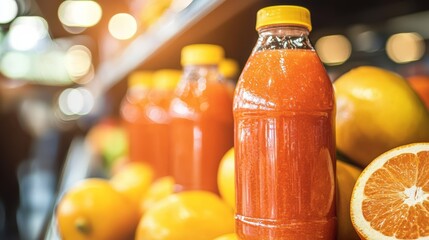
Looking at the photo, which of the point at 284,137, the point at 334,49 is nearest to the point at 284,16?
the point at 284,137

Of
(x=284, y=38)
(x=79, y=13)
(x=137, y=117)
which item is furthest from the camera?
(x=79, y=13)

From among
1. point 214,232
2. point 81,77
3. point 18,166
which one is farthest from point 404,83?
point 81,77

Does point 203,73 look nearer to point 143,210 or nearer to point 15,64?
point 143,210

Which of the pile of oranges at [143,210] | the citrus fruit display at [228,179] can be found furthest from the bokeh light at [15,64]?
the citrus fruit display at [228,179]

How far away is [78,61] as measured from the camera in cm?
1206

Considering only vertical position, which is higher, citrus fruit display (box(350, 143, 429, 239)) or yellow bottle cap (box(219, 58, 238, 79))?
yellow bottle cap (box(219, 58, 238, 79))

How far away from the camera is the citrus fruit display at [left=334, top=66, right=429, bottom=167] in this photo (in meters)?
0.80

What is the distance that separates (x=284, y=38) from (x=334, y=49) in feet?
7.33

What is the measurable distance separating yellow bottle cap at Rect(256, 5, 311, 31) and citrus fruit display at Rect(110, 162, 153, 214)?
2.78 ft

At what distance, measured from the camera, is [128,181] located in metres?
1.60

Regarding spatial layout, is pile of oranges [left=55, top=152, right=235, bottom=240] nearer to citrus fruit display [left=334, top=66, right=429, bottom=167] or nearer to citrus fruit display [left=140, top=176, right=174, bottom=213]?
citrus fruit display [left=140, top=176, right=174, bottom=213]

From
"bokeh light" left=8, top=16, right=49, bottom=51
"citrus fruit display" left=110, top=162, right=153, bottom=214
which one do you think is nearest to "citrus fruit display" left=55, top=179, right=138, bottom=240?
"citrus fruit display" left=110, top=162, right=153, bottom=214

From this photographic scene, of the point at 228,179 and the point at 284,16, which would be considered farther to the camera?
the point at 228,179

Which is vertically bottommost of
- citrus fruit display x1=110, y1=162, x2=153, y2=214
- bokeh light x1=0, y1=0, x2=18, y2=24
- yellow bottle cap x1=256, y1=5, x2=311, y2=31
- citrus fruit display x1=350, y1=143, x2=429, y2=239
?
citrus fruit display x1=110, y1=162, x2=153, y2=214
